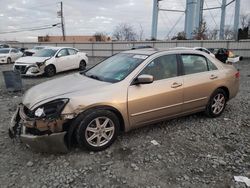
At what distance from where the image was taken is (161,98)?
14.2ft

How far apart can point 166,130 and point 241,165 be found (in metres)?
1.48

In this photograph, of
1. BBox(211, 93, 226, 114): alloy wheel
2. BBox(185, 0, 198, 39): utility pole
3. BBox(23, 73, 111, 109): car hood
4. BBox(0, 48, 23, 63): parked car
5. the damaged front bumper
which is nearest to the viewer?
the damaged front bumper

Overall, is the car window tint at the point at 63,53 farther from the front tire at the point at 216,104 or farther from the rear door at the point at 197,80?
the front tire at the point at 216,104

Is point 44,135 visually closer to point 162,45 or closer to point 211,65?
point 211,65

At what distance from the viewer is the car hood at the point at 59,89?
3.68 meters

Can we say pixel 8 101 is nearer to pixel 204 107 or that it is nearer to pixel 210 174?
pixel 204 107

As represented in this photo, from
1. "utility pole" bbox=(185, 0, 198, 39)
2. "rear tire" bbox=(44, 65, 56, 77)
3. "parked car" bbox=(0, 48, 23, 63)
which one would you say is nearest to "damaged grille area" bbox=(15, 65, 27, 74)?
"rear tire" bbox=(44, 65, 56, 77)

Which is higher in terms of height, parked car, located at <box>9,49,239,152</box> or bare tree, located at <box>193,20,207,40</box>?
bare tree, located at <box>193,20,207,40</box>

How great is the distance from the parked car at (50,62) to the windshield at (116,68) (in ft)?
25.0

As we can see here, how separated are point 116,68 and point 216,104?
7.83 feet

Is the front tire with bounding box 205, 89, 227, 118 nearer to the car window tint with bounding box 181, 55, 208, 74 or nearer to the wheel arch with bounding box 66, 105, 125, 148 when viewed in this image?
the car window tint with bounding box 181, 55, 208, 74

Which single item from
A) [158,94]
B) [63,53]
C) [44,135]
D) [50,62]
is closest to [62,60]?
[63,53]

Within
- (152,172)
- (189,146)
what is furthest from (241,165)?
(152,172)

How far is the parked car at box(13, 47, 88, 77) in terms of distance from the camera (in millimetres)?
11688
